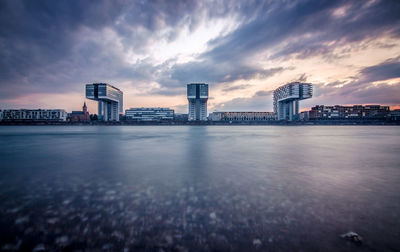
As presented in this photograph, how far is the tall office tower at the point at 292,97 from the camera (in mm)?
97375

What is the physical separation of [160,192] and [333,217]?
3.51 meters

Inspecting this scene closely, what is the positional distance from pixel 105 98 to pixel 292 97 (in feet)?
373

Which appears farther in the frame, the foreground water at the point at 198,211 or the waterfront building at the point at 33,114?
the waterfront building at the point at 33,114

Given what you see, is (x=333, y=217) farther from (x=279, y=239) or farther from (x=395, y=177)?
(x=395, y=177)

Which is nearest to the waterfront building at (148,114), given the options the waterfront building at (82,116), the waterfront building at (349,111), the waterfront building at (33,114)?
the waterfront building at (82,116)

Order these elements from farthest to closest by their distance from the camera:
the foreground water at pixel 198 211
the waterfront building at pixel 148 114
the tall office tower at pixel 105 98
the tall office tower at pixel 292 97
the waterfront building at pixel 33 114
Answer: the waterfront building at pixel 148 114, the waterfront building at pixel 33 114, the tall office tower at pixel 292 97, the tall office tower at pixel 105 98, the foreground water at pixel 198 211

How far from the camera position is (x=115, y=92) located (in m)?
111

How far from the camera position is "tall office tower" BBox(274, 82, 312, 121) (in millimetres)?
97375

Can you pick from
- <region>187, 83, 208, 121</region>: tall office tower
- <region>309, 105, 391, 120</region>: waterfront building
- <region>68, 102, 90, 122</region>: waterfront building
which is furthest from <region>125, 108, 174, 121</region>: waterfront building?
<region>309, 105, 391, 120</region>: waterfront building

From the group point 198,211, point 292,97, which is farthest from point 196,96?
point 198,211

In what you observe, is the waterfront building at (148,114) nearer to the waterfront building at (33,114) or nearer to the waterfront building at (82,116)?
the waterfront building at (82,116)

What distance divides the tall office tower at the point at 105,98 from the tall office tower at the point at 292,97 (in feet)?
365

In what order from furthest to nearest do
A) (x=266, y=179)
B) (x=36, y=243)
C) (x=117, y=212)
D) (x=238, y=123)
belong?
(x=238, y=123), (x=266, y=179), (x=117, y=212), (x=36, y=243)

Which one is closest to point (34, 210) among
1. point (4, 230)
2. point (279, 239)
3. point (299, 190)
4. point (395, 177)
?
point (4, 230)
